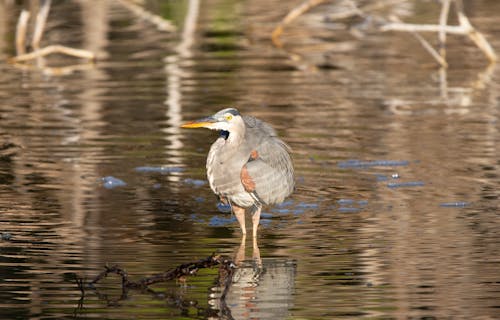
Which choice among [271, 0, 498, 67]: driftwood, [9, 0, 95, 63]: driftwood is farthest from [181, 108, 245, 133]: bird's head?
[9, 0, 95, 63]: driftwood

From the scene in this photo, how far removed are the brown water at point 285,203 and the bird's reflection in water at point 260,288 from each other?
25 mm

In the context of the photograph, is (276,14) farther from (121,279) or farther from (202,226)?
(121,279)

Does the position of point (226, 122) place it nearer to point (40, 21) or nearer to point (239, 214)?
point (239, 214)

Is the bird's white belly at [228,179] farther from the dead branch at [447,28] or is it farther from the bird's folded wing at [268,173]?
the dead branch at [447,28]

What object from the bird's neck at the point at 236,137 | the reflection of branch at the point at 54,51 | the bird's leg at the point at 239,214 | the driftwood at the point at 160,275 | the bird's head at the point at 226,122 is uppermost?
the bird's head at the point at 226,122

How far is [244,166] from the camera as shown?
10219mm

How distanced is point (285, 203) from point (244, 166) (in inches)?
63.0

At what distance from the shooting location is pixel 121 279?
882cm

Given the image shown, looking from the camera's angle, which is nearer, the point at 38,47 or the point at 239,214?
the point at 239,214

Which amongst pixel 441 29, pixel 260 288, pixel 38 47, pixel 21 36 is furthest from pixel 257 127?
pixel 38 47

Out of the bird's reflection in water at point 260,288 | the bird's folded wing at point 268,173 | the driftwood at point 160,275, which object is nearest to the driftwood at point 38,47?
the bird's folded wing at point 268,173

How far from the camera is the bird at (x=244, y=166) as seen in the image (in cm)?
1025

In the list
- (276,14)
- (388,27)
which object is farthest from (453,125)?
(276,14)

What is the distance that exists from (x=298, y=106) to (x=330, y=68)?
13.6ft
